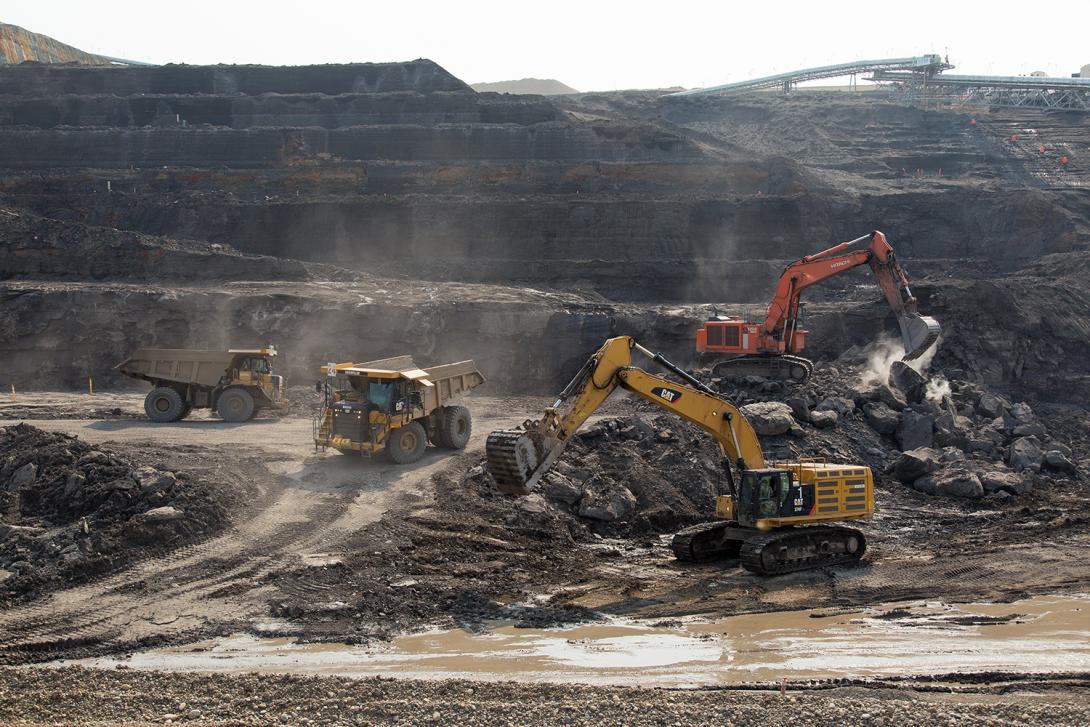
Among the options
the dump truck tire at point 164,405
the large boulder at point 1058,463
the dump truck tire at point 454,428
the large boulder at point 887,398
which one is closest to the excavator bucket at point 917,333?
the large boulder at point 887,398

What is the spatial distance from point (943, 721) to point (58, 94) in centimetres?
5283

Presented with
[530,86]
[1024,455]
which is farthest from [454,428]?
[530,86]

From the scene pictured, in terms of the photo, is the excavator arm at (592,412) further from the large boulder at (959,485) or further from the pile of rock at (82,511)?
the large boulder at (959,485)

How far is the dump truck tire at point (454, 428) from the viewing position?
19.2m

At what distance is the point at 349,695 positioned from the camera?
9461mm

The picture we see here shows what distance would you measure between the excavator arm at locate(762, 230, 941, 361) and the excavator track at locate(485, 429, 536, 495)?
12070 millimetres

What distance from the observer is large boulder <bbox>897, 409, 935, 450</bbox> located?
20.8 metres

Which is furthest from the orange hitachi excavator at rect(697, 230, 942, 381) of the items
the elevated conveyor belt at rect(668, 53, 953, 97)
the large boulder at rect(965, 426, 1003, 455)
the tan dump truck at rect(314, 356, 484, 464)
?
the elevated conveyor belt at rect(668, 53, 953, 97)

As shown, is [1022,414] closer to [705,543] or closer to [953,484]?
[953,484]

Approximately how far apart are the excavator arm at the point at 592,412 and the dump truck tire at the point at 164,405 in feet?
37.7

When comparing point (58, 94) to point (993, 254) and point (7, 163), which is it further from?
point (993, 254)

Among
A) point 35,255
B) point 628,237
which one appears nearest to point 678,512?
point 628,237

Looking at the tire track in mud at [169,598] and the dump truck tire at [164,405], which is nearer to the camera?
the tire track in mud at [169,598]

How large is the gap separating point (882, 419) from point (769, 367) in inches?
132
